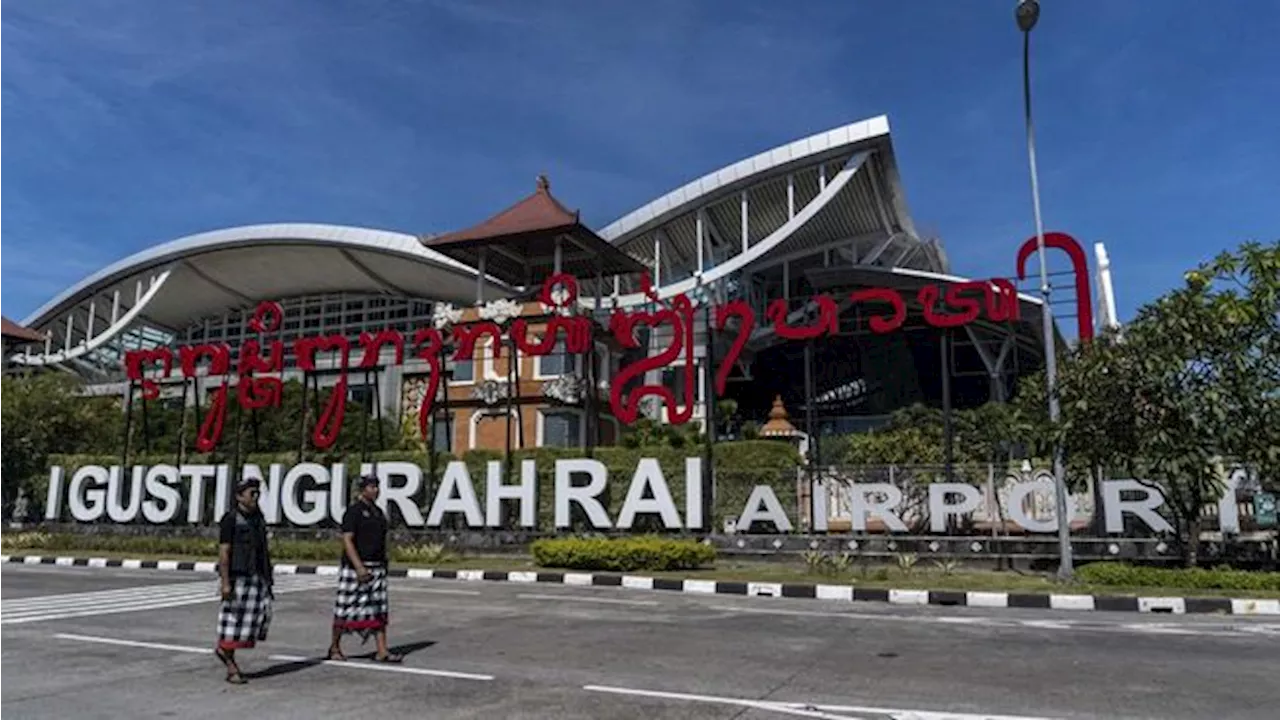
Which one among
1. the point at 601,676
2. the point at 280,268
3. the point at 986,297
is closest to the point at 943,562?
the point at 986,297

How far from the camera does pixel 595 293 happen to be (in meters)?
39.4

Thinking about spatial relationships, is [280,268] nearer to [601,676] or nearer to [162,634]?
[162,634]

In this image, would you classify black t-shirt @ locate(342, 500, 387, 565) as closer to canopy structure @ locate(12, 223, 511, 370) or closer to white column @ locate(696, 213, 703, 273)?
white column @ locate(696, 213, 703, 273)

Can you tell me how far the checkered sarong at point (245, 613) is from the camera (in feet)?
23.5

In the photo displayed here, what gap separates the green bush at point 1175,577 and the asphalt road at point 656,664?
230 centimetres

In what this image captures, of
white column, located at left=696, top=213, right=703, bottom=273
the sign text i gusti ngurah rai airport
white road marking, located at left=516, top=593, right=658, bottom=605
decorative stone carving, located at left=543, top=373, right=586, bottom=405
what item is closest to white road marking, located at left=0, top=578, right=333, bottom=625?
white road marking, located at left=516, top=593, right=658, bottom=605

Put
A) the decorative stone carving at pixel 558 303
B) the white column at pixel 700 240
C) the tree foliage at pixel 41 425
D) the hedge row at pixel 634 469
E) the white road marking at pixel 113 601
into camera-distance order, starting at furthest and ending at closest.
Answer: the white column at pixel 700 240 → the decorative stone carving at pixel 558 303 → the tree foliage at pixel 41 425 → the hedge row at pixel 634 469 → the white road marking at pixel 113 601

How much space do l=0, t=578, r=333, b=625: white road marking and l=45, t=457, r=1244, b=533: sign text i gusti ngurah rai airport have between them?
20.6ft

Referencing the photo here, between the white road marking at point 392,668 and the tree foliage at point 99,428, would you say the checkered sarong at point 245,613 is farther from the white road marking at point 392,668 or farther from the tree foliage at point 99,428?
the tree foliage at point 99,428

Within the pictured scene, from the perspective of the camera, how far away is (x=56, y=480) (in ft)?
91.6

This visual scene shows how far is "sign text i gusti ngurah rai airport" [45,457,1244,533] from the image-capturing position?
1805cm

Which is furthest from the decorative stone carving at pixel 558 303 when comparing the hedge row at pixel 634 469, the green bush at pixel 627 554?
the green bush at pixel 627 554

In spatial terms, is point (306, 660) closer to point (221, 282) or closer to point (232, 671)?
point (232, 671)

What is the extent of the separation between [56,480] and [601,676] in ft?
85.9
